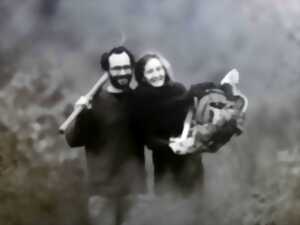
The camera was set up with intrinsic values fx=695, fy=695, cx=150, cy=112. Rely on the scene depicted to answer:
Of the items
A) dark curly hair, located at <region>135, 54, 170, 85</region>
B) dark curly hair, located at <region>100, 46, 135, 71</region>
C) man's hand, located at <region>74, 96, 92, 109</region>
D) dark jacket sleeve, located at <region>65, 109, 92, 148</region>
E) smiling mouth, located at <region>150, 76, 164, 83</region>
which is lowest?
dark jacket sleeve, located at <region>65, 109, 92, 148</region>

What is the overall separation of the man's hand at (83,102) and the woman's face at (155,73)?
0.65ft

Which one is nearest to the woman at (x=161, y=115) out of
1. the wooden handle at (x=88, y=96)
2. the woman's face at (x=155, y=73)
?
the woman's face at (x=155, y=73)

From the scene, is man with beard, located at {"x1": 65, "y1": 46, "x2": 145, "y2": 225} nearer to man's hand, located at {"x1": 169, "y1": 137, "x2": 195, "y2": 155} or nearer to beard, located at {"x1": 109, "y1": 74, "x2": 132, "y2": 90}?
beard, located at {"x1": 109, "y1": 74, "x2": 132, "y2": 90}

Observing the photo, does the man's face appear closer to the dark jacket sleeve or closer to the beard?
the beard

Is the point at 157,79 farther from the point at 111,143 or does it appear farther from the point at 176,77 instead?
the point at 111,143

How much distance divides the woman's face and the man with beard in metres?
0.05

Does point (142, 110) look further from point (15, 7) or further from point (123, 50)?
point (15, 7)

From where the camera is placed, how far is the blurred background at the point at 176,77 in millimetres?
2137

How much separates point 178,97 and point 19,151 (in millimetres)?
522

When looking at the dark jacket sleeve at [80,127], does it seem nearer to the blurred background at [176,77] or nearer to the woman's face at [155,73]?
the blurred background at [176,77]

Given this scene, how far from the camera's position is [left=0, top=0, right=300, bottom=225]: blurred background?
7.01ft

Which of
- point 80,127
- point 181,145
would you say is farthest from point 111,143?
point 181,145

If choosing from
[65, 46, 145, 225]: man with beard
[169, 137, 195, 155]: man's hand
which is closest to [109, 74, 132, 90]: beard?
[65, 46, 145, 225]: man with beard

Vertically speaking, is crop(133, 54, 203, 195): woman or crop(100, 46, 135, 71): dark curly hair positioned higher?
crop(100, 46, 135, 71): dark curly hair
